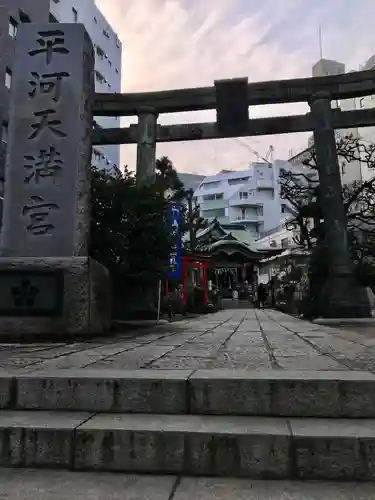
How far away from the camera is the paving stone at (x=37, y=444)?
2.09m

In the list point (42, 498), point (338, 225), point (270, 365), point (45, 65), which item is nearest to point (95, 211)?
point (45, 65)

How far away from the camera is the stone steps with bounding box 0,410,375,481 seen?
195cm

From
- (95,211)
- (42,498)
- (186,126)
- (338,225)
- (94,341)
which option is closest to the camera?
(42,498)

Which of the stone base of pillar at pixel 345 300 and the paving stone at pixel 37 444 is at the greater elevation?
the stone base of pillar at pixel 345 300

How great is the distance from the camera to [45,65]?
5.71 m

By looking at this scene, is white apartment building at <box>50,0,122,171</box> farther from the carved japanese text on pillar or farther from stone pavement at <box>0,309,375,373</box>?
stone pavement at <box>0,309,375,373</box>

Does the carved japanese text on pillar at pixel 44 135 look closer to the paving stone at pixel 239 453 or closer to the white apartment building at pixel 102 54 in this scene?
the paving stone at pixel 239 453

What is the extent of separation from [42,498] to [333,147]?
412 inches

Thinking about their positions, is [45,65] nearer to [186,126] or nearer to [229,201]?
[186,126]

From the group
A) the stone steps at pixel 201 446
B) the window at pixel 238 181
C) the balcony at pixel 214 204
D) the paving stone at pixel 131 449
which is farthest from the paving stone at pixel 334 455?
the window at pixel 238 181

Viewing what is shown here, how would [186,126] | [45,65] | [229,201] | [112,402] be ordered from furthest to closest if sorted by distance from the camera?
1. [229,201]
2. [186,126]
3. [45,65]
4. [112,402]

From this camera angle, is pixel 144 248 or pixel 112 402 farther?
pixel 144 248

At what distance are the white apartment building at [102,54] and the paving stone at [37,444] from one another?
102 ft

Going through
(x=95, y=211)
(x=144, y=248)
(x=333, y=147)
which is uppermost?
(x=333, y=147)
